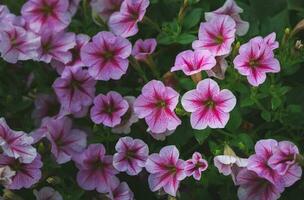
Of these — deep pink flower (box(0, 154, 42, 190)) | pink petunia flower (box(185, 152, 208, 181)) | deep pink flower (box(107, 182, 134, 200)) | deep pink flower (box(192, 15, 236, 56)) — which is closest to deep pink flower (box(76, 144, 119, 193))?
deep pink flower (box(107, 182, 134, 200))

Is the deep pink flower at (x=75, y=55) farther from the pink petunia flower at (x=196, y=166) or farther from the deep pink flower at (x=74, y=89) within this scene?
the pink petunia flower at (x=196, y=166)

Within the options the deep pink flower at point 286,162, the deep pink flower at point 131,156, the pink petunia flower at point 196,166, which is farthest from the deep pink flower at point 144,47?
the deep pink flower at point 286,162

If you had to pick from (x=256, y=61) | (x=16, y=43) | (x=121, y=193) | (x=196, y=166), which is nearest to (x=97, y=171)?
(x=121, y=193)

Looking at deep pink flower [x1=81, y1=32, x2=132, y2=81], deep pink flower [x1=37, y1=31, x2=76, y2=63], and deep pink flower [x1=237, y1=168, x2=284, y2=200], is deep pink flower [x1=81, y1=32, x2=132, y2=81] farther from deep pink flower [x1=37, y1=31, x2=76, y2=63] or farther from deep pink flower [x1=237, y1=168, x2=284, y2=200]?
deep pink flower [x1=237, y1=168, x2=284, y2=200]

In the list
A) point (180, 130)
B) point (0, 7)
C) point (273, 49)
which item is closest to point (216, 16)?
point (273, 49)

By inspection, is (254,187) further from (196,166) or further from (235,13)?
(235,13)

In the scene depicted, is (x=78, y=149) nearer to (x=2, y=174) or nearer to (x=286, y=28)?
(x=2, y=174)
